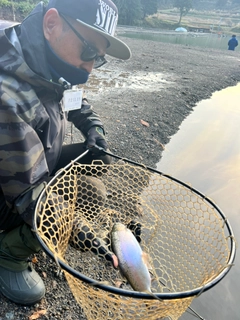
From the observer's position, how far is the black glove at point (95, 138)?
257cm

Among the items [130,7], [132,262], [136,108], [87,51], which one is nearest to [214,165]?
[136,108]

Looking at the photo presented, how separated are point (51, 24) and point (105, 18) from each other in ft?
1.22

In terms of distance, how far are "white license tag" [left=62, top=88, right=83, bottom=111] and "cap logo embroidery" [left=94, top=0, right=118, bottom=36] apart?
25.4 inches

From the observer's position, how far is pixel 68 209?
1.99 m

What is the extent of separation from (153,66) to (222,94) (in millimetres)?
3599

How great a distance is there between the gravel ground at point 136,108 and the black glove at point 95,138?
40.3 inches

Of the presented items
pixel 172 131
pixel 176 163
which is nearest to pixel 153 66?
pixel 172 131

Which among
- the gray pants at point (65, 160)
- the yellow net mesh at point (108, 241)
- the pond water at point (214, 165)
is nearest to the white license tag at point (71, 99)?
the gray pants at point (65, 160)

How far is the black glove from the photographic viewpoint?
257cm

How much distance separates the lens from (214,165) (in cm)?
509

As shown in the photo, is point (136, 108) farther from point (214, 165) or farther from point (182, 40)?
point (182, 40)

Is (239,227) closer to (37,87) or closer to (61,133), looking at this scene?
(61,133)

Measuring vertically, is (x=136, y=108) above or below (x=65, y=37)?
below

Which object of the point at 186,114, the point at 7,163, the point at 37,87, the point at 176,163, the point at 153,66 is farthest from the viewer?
the point at 153,66
